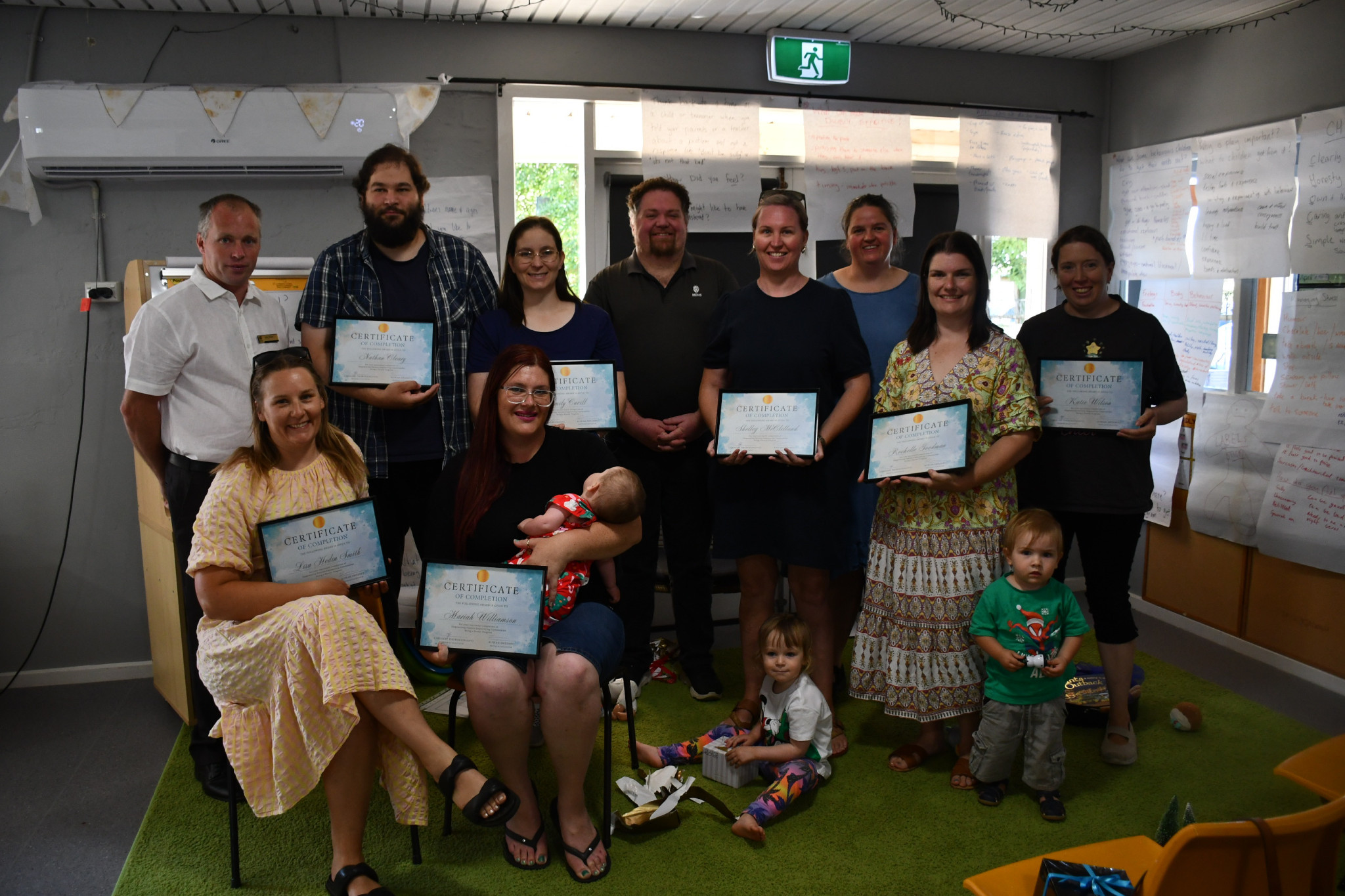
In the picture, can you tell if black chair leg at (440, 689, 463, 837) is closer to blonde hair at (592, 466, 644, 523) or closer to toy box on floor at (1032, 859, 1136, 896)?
blonde hair at (592, 466, 644, 523)

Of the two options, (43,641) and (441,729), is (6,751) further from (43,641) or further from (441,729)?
(441,729)

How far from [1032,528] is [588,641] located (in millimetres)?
1207

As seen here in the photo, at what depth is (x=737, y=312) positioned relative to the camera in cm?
293

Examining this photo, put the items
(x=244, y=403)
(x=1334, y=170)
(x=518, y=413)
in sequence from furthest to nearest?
(x=1334, y=170)
(x=244, y=403)
(x=518, y=413)

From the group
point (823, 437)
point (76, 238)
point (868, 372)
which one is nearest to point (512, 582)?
point (823, 437)

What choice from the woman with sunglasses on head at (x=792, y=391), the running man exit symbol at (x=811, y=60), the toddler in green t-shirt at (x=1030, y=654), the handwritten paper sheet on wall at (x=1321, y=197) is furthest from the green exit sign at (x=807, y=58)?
the toddler in green t-shirt at (x=1030, y=654)

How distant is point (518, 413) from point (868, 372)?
1122mm

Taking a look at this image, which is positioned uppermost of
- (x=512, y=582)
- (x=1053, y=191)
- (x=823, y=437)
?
(x=1053, y=191)

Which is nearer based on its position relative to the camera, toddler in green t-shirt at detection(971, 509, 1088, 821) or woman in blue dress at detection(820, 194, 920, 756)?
toddler in green t-shirt at detection(971, 509, 1088, 821)

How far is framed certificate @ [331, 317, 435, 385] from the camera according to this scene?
2695mm

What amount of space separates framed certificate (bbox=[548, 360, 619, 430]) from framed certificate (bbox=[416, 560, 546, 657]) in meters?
0.75

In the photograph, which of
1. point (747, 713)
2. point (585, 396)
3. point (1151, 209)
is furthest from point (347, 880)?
point (1151, 209)

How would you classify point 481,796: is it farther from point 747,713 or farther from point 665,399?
point 665,399

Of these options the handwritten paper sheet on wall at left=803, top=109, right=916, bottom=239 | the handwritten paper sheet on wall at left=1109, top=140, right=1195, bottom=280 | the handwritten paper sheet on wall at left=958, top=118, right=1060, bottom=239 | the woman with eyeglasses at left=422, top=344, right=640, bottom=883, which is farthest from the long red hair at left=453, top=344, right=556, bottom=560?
the handwritten paper sheet on wall at left=1109, top=140, right=1195, bottom=280
